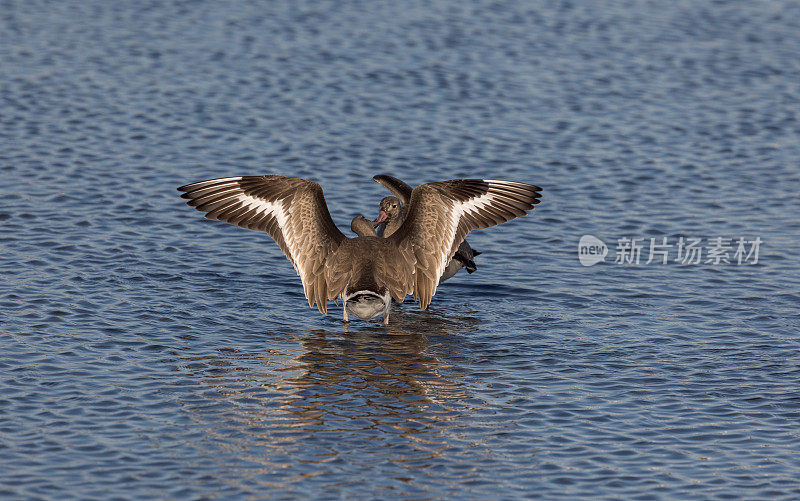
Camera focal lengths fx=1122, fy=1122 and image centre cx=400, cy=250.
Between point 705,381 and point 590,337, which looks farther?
point 590,337

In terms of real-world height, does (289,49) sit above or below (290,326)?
above

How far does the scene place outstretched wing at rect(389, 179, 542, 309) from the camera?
14719mm

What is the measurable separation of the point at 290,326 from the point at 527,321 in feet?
10.3

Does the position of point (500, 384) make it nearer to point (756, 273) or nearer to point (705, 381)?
point (705, 381)

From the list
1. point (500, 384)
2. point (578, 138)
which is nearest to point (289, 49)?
point (578, 138)

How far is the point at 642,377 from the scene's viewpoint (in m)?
12.9

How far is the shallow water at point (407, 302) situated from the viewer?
10.7m
